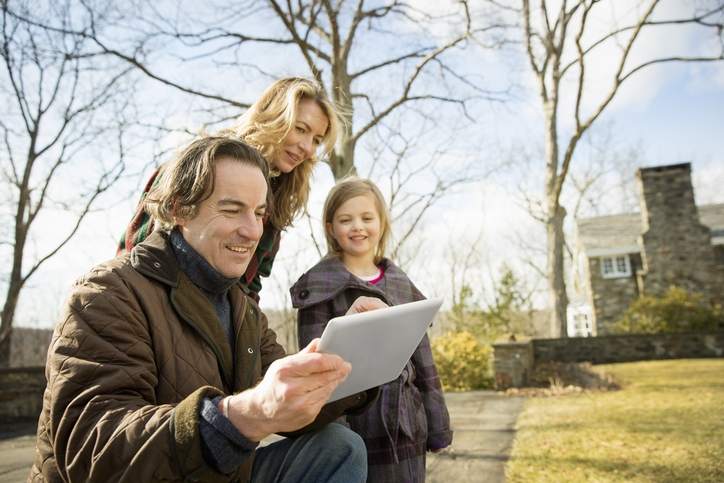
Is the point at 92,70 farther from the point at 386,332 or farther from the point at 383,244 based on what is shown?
the point at 386,332

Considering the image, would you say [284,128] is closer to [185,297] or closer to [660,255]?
[185,297]

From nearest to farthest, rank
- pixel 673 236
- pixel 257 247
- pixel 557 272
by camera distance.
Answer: pixel 257 247
pixel 557 272
pixel 673 236

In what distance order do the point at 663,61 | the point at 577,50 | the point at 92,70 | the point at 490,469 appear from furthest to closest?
the point at 577,50 < the point at 663,61 < the point at 92,70 < the point at 490,469

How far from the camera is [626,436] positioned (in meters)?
4.47

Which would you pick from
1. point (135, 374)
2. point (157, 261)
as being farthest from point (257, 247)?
point (135, 374)

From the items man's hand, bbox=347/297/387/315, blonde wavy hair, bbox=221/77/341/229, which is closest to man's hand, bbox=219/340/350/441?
man's hand, bbox=347/297/387/315

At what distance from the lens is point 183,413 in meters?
0.99

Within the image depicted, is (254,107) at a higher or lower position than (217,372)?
higher

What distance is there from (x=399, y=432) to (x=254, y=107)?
5.69ft

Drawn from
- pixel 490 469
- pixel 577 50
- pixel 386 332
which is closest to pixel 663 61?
pixel 577 50

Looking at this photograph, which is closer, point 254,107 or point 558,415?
point 254,107

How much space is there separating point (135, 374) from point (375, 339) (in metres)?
0.56

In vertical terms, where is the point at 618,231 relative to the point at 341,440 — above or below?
above

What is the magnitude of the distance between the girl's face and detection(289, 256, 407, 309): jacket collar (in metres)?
0.14
